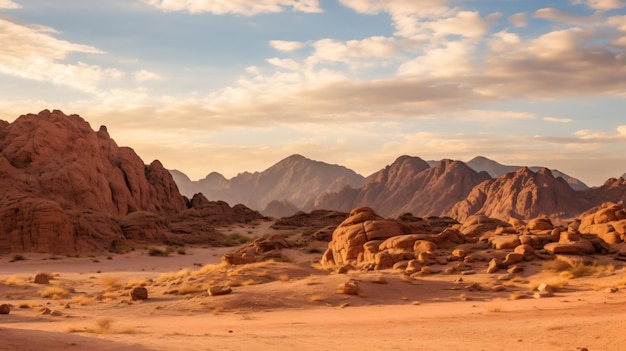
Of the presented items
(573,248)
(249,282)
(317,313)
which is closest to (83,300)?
(249,282)

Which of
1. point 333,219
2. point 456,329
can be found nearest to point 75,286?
point 456,329

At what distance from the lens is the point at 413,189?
131 meters

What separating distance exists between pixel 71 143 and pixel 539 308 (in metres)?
52.8

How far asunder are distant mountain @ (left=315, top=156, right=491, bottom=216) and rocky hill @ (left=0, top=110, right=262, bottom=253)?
5853cm

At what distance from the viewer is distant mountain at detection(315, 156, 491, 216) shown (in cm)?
12038

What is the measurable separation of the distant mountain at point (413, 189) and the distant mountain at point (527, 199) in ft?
38.0

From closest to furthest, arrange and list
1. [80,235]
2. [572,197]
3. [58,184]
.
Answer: [80,235] → [58,184] → [572,197]

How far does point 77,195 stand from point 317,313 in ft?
133

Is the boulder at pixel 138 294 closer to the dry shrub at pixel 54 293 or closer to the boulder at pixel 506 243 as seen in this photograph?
the dry shrub at pixel 54 293

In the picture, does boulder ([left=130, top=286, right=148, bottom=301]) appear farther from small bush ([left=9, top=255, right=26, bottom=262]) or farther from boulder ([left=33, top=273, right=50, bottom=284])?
small bush ([left=9, top=255, right=26, bottom=262])

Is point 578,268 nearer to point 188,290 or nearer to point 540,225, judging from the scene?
point 540,225

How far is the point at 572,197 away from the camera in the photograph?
97188mm

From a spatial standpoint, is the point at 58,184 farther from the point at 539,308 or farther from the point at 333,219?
the point at 539,308

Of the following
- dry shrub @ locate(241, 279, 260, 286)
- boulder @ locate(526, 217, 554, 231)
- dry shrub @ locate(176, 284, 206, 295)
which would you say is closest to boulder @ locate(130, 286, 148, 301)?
dry shrub @ locate(176, 284, 206, 295)
